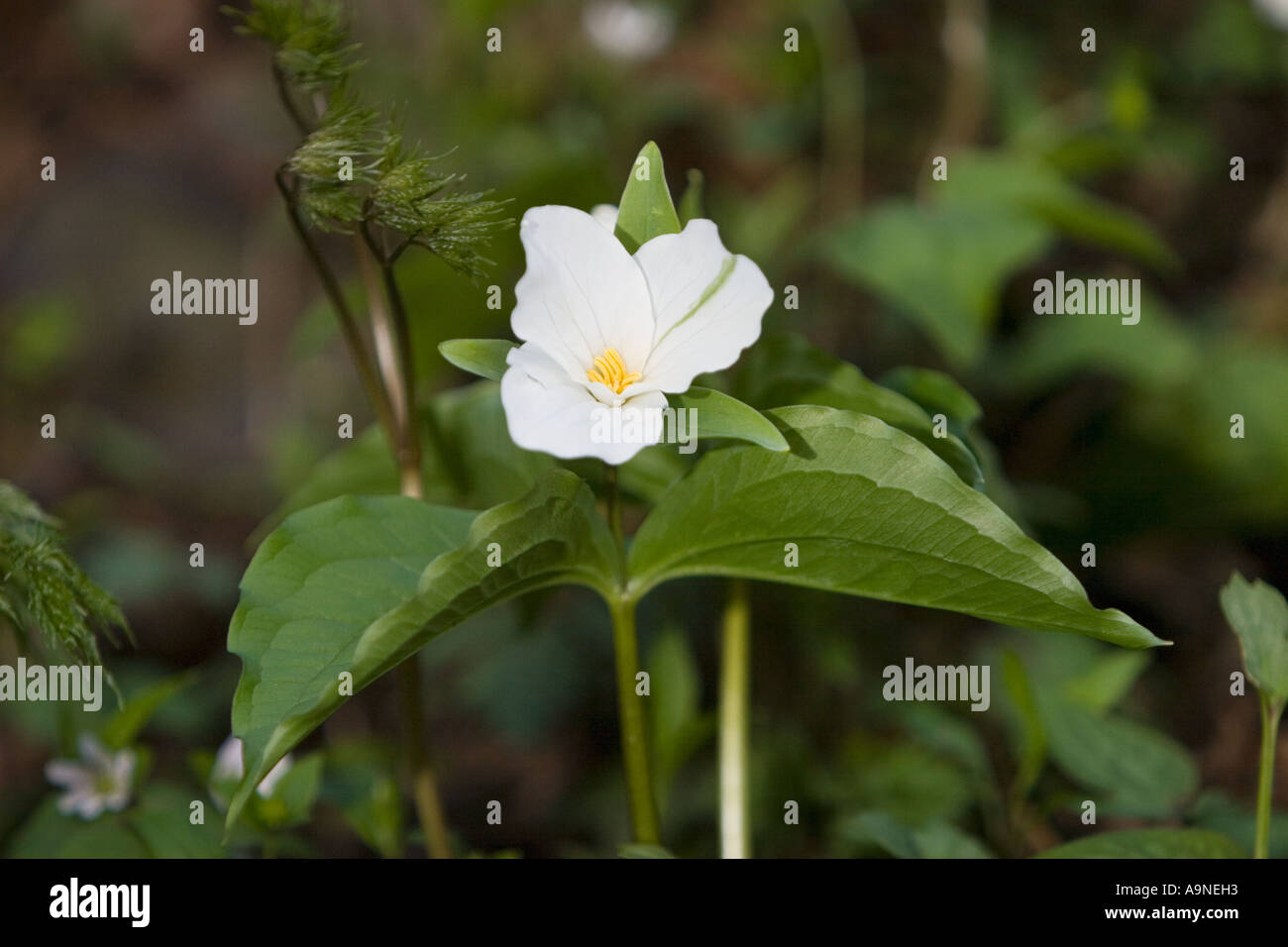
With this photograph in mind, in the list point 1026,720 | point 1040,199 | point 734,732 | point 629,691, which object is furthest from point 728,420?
point 1040,199

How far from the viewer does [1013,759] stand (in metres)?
1.24

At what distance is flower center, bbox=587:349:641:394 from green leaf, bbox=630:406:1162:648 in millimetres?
69

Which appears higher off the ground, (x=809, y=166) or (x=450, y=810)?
(x=809, y=166)

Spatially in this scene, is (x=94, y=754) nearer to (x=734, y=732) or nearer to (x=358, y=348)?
(x=358, y=348)

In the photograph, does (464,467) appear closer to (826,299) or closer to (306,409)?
(826,299)

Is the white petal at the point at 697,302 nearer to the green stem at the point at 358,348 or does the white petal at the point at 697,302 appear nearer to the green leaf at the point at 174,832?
the green stem at the point at 358,348

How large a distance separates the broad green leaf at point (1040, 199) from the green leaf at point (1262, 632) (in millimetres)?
815

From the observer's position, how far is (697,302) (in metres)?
0.60

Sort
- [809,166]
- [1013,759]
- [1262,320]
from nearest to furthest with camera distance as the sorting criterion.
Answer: [1013,759], [1262,320], [809,166]

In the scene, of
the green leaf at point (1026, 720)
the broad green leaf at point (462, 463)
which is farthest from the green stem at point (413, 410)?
the green leaf at point (1026, 720)

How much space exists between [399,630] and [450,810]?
100cm

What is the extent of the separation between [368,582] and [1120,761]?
0.63 meters

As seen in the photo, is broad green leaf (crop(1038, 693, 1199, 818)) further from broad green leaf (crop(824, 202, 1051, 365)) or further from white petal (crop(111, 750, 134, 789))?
white petal (crop(111, 750, 134, 789))
